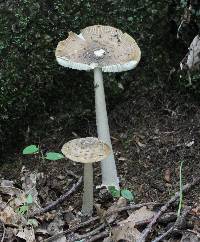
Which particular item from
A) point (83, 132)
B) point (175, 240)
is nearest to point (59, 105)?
point (83, 132)

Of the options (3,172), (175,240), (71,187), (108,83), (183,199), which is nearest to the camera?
(175,240)

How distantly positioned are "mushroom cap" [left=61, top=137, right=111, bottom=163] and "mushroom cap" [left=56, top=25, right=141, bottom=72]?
625 millimetres

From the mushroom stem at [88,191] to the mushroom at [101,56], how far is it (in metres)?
0.33

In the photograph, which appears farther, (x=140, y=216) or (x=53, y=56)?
(x=53, y=56)

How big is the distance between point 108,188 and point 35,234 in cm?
68

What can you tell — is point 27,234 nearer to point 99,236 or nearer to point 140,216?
point 99,236

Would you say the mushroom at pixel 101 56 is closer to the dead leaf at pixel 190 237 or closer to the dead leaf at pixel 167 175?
the dead leaf at pixel 167 175

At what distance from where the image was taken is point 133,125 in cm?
468

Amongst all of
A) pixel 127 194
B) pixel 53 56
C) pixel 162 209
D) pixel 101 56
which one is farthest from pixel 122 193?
pixel 53 56

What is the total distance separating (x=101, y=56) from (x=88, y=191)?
99 centimetres

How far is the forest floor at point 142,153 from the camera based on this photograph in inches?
160

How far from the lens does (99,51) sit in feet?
12.7

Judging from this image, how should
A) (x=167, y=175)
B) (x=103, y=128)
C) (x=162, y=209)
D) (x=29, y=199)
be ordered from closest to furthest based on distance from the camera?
(x=162, y=209) < (x=29, y=199) < (x=103, y=128) < (x=167, y=175)

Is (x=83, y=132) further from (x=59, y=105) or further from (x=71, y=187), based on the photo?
(x=71, y=187)
